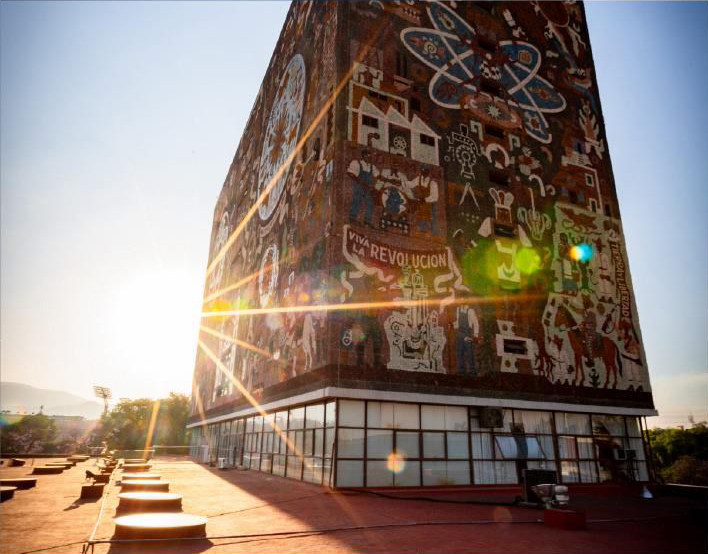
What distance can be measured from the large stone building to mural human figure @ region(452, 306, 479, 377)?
134 millimetres

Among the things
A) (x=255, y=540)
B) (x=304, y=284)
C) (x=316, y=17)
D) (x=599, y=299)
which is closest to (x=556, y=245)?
(x=599, y=299)

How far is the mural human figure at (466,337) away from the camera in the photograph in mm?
21406

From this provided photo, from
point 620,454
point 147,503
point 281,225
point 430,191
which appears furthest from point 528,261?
point 147,503

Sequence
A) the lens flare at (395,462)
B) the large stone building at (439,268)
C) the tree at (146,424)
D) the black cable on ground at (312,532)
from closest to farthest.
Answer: the black cable on ground at (312,532)
the lens flare at (395,462)
the large stone building at (439,268)
the tree at (146,424)

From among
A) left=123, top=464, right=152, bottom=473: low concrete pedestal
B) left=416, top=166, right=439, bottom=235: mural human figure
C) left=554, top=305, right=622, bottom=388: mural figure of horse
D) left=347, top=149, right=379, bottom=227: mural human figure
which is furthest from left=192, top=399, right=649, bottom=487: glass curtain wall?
left=416, top=166, right=439, bottom=235: mural human figure

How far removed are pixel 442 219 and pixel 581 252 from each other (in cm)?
1053

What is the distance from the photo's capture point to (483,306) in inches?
902

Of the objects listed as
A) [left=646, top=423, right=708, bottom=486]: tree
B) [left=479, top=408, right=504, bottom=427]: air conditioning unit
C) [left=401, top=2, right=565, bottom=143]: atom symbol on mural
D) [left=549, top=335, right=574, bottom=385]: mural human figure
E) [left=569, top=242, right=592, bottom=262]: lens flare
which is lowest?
[left=646, top=423, right=708, bottom=486]: tree

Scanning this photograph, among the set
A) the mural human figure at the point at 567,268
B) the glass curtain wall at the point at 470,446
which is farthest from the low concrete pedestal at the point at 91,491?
the mural human figure at the point at 567,268

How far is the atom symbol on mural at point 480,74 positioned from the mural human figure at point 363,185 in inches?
270

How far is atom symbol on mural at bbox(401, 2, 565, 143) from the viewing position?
2644cm

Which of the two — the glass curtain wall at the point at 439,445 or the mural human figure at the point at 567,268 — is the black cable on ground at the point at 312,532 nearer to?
the glass curtain wall at the point at 439,445

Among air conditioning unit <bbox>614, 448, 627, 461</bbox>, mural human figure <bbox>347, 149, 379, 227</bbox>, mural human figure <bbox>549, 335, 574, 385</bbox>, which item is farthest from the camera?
air conditioning unit <bbox>614, 448, 627, 461</bbox>

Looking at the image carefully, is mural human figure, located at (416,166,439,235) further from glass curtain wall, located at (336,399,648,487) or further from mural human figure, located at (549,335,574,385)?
mural human figure, located at (549,335,574,385)
